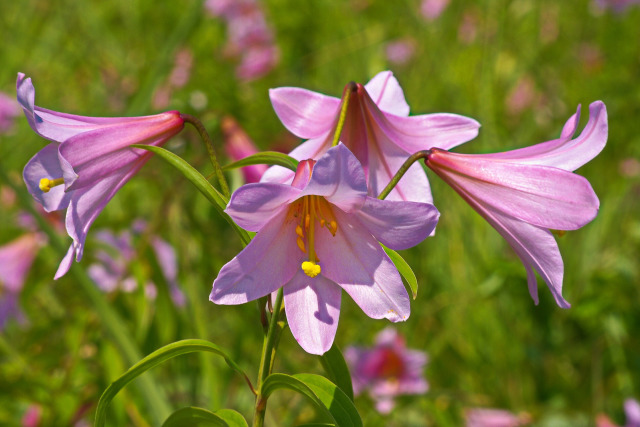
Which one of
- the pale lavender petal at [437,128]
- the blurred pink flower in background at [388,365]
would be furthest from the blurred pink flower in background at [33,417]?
the pale lavender petal at [437,128]

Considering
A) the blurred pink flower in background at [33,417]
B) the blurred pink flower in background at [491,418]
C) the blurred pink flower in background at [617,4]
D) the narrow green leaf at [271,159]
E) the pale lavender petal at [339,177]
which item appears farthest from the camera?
the blurred pink flower in background at [617,4]

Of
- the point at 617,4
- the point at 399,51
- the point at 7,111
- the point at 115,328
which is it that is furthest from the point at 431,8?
the point at 115,328

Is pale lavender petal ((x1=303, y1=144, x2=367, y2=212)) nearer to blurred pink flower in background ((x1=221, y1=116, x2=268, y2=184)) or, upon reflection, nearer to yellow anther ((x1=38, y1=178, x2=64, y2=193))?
yellow anther ((x1=38, y1=178, x2=64, y2=193))

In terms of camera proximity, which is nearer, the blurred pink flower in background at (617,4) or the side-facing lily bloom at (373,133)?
the side-facing lily bloom at (373,133)

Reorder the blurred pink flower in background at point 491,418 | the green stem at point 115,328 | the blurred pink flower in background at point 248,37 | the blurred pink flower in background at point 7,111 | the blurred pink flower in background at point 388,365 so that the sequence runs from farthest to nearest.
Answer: the blurred pink flower in background at point 248,37, the blurred pink flower in background at point 7,111, the blurred pink flower in background at point 388,365, the blurred pink flower in background at point 491,418, the green stem at point 115,328

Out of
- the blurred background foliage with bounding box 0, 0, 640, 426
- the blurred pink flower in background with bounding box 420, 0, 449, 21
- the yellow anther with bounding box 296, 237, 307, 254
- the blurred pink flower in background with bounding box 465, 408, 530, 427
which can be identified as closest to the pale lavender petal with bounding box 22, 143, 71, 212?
the yellow anther with bounding box 296, 237, 307, 254

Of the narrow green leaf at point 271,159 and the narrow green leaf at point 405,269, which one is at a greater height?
the narrow green leaf at point 271,159

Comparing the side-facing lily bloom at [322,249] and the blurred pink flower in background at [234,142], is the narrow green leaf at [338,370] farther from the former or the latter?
the blurred pink flower in background at [234,142]
